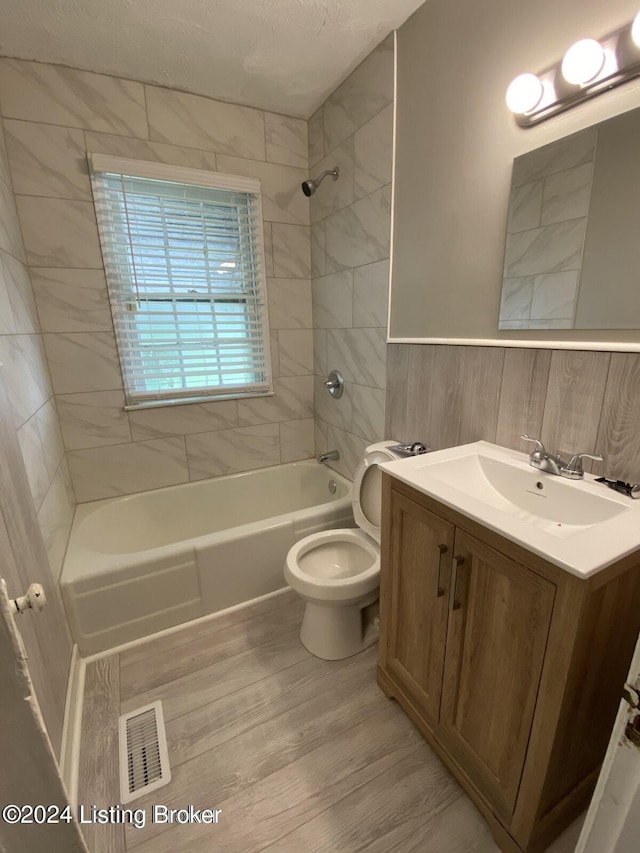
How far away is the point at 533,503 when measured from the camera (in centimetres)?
113

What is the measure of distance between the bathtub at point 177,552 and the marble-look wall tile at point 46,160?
161cm

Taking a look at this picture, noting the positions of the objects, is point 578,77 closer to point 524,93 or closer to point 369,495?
point 524,93

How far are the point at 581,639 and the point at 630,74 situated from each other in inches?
52.2

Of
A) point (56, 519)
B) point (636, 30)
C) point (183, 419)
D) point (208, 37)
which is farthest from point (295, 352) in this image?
point (636, 30)

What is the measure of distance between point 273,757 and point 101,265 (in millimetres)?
2261

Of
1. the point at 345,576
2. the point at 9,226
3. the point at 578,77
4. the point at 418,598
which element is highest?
the point at 578,77

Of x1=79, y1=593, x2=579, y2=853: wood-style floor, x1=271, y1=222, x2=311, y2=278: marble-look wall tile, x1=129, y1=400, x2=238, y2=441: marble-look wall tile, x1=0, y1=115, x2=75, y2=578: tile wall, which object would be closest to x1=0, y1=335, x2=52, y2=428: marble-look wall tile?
x1=0, y1=115, x2=75, y2=578: tile wall

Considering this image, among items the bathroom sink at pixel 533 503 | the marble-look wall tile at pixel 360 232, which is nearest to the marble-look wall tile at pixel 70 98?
the marble-look wall tile at pixel 360 232

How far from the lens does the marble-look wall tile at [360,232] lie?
175 cm

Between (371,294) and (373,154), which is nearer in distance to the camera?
(373,154)

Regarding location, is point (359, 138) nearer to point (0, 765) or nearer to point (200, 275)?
point (200, 275)

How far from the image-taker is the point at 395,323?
5.85 feet

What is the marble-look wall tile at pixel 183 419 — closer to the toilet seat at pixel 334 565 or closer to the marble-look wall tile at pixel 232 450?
the marble-look wall tile at pixel 232 450

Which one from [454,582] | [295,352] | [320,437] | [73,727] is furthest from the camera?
[320,437]
